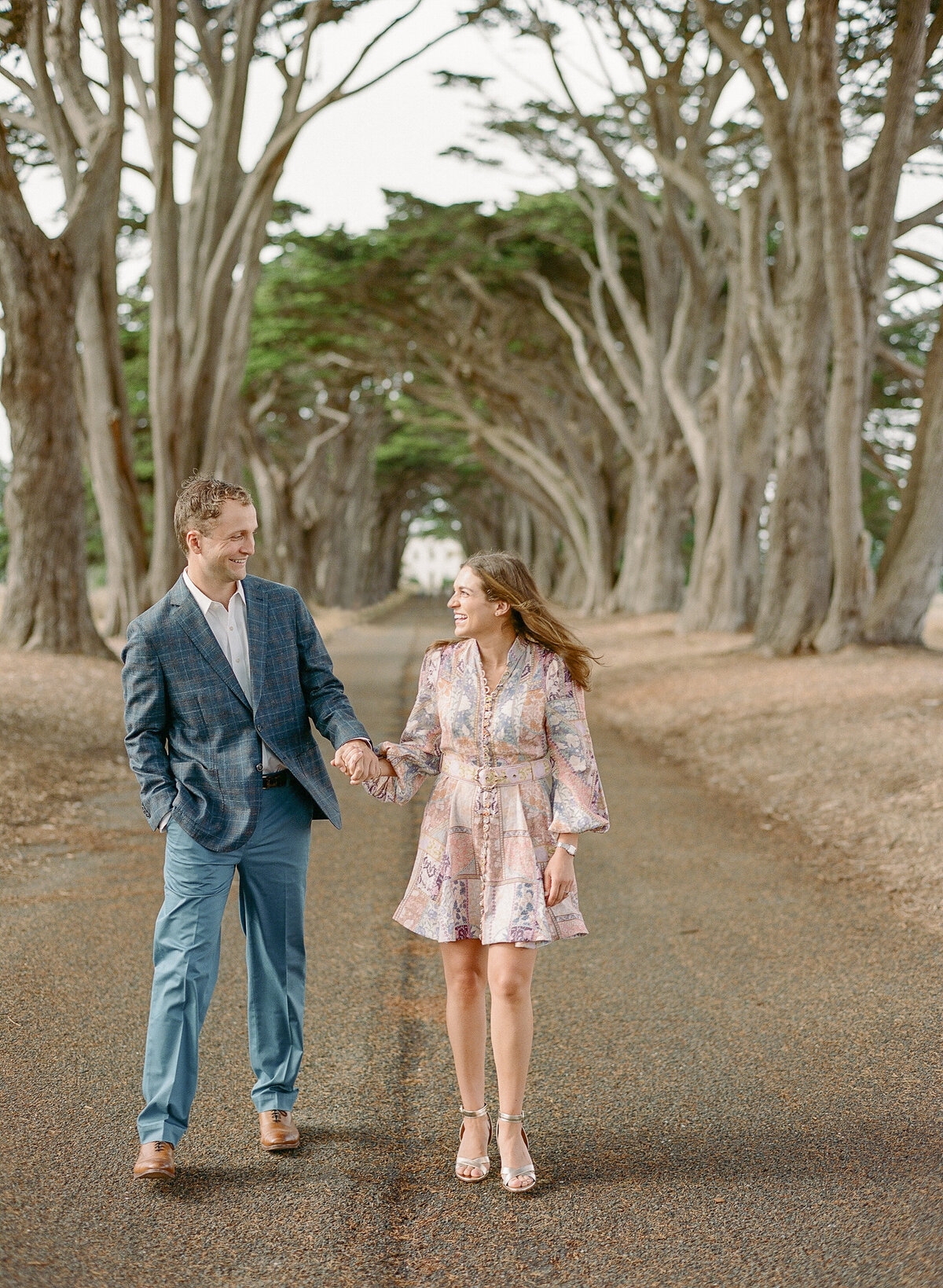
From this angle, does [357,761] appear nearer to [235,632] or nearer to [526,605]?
[235,632]

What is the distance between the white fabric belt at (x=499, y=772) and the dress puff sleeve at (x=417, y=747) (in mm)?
155

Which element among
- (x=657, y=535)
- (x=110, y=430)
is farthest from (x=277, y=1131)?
(x=657, y=535)

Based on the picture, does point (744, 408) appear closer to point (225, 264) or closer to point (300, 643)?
point (225, 264)

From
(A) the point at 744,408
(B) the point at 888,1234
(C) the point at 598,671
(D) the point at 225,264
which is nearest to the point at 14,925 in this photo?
(B) the point at 888,1234

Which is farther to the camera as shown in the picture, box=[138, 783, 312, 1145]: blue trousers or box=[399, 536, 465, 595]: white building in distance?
box=[399, 536, 465, 595]: white building in distance

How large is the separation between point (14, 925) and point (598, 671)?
1237 cm

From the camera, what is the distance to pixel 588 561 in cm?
2984

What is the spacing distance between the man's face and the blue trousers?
0.62 meters

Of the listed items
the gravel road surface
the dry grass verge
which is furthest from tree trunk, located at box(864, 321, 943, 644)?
the gravel road surface

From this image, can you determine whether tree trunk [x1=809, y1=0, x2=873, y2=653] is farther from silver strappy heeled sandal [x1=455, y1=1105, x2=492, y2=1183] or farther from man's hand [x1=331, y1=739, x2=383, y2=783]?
silver strappy heeled sandal [x1=455, y1=1105, x2=492, y2=1183]

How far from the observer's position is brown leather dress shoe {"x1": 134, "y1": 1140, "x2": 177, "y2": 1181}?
10.7 ft

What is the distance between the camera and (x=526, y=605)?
355 centimetres

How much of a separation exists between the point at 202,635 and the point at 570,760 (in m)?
1.04

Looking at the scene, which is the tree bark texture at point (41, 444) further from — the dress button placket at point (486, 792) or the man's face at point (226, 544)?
the dress button placket at point (486, 792)
